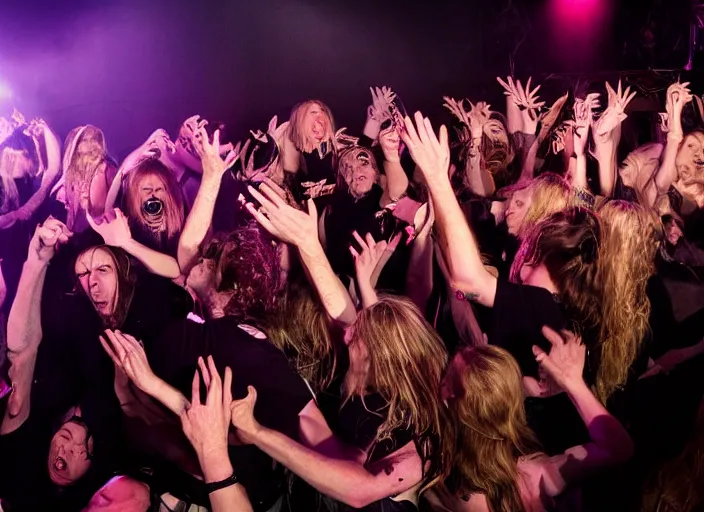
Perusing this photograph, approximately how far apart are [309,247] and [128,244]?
708 millimetres

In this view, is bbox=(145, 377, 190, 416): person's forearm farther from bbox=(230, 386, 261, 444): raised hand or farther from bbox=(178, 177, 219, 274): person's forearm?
bbox=(178, 177, 219, 274): person's forearm

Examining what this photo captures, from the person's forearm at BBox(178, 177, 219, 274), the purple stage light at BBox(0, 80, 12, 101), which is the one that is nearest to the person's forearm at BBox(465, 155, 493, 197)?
the person's forearm at BBox(178, 177, 219, 274)

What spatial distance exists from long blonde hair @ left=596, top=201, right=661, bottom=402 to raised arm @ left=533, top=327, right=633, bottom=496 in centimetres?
10

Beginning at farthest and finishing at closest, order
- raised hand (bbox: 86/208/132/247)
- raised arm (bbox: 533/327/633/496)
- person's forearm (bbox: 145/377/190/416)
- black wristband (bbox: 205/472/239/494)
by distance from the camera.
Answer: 1. raised hand (bbox: 86/208/132/247)
2. raised arm (bbox: 533/327/633/496)
3. person's forearm (bbox: 145/377/190/416)
4. black wristband (bbox: 205/472/239/494)

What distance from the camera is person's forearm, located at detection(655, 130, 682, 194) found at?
9.93 ft

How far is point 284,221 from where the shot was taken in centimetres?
280

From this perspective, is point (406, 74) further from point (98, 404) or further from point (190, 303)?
point (98, 404)

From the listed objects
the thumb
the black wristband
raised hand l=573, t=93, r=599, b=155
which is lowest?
the black wristband

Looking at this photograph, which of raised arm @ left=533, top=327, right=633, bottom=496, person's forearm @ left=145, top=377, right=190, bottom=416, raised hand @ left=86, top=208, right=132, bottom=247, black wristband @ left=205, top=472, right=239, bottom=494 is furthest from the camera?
raised hand @ left=86, top=208, right=132, bottom=247

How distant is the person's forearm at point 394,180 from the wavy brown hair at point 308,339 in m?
0.50

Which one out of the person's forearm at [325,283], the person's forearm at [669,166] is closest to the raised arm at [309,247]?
the person's forearm at [325,283]

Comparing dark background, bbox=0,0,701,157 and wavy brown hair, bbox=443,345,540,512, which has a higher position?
dark background, bbox=0,0,701,157

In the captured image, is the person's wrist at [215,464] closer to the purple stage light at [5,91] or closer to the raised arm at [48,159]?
the raised arm at [48,159]

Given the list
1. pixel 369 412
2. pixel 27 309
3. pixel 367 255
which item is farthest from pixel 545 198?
pixel 27 309
